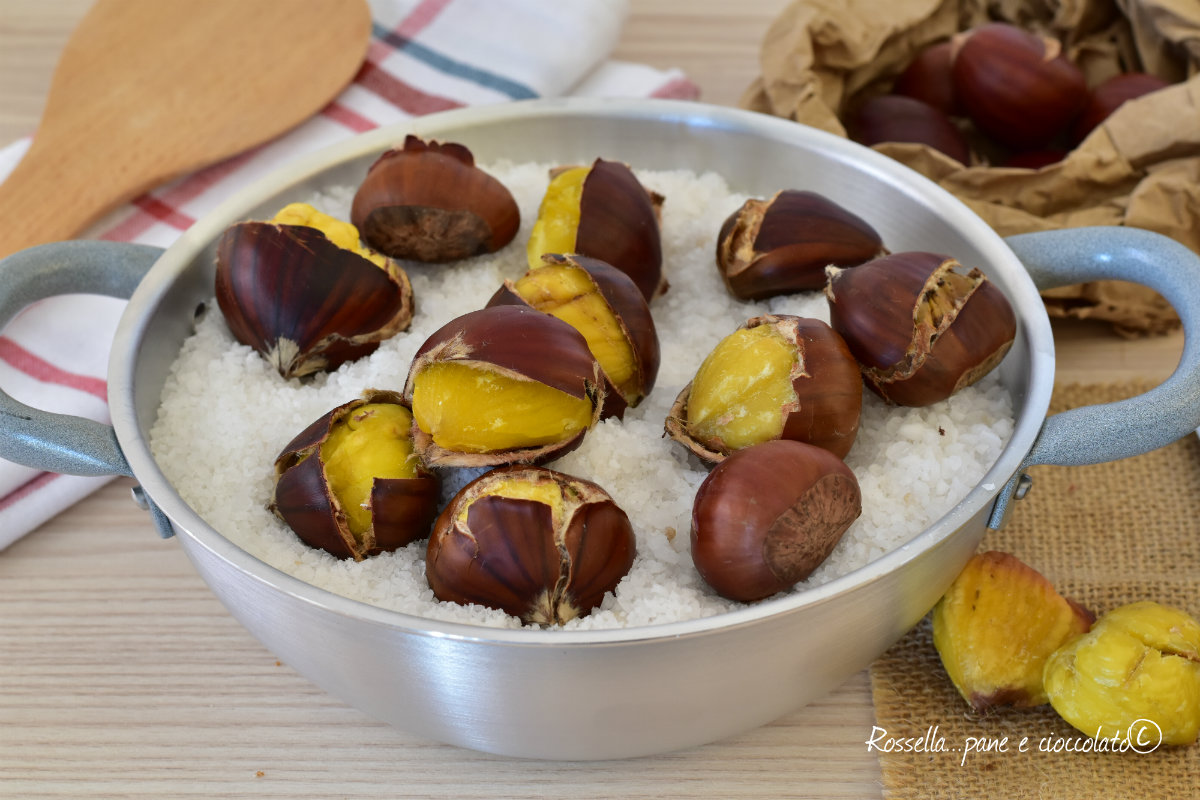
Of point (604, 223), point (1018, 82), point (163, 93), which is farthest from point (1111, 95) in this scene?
point (163, 93)

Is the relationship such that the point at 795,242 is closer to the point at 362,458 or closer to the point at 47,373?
the point at 362,458

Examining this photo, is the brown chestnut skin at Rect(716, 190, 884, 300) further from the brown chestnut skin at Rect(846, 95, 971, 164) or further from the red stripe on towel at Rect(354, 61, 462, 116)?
the red stripe on towel at Rect(354, 61, 462, 116)

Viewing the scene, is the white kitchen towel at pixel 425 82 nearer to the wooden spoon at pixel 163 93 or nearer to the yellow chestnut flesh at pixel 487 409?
the wooden spoon at pixel 163 93

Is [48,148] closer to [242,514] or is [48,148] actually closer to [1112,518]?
[242,514]

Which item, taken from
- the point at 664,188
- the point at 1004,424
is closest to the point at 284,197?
the point at 664,188

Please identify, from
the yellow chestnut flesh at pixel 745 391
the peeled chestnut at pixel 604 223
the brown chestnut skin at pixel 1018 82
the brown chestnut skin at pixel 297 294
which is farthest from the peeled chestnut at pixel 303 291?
the brown chestnut skin at pixel 1018 82

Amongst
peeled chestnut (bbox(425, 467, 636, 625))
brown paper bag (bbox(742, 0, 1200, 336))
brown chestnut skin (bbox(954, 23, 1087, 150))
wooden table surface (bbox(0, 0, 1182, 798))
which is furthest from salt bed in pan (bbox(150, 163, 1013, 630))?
brown chestnut skin (bbox(954, 23, 1087, 150))
